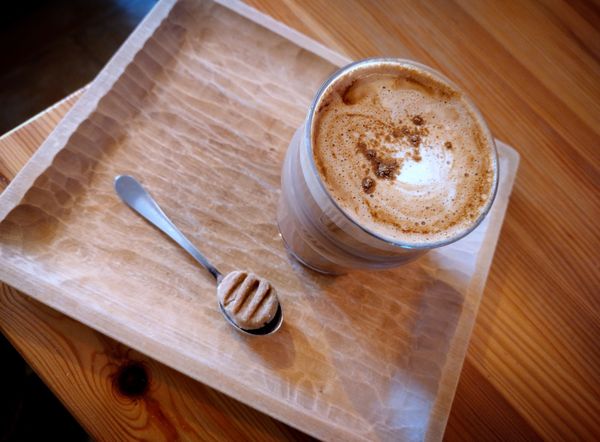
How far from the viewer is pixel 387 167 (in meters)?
0.77

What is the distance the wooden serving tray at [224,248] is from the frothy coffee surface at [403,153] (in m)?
0.24

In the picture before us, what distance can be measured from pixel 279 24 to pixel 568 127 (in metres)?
0.74

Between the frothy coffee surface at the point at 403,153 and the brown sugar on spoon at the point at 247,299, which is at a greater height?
the frothy coffee surface at the point at 403,153

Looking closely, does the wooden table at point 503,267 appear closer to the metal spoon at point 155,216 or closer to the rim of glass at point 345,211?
the metal spoon at point 155,216

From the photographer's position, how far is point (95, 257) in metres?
0.88

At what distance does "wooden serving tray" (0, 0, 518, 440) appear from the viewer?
84 centimetres

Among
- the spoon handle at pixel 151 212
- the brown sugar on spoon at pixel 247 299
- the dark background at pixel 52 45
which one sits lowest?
the dark background at pixel 52 45

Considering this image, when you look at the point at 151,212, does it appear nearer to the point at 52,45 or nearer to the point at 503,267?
the point at 503,267

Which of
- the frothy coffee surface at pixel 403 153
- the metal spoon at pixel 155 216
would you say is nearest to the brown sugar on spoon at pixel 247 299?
the metal spoon at pixel 155 216

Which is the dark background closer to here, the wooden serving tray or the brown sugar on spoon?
the wooden serving tray

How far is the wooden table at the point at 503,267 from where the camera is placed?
2.81ft

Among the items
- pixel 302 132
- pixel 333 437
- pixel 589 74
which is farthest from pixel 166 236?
pixel 589 74

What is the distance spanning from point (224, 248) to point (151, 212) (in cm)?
15

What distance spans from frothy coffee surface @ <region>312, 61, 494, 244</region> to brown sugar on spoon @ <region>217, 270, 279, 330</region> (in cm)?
25
